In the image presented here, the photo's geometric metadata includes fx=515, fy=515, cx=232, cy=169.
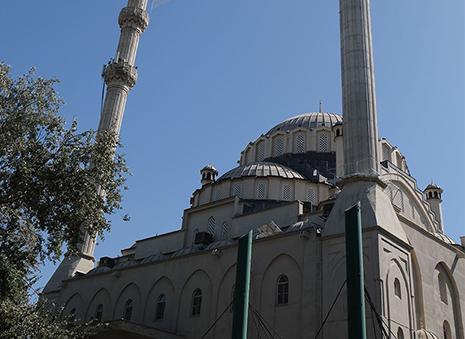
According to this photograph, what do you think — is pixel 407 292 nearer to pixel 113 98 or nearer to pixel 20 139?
pixel 20 139

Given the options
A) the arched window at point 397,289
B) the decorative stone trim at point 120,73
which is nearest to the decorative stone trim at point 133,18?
the decorative stone trim at point 120,73

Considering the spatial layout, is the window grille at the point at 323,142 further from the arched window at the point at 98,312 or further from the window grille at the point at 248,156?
the arched window at the point at 98,312

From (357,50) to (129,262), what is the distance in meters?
12.4

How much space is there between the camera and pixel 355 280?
25.6 ft

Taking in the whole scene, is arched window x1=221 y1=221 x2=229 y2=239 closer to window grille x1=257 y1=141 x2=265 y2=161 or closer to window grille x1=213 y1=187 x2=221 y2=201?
window grille x1=213 y1=187 x2=221 y2=201

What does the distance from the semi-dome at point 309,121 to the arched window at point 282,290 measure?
14.9m

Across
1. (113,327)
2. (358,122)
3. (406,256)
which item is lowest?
(113,327)

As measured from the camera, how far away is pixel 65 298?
74.5 feet

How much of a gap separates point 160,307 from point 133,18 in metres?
17.2

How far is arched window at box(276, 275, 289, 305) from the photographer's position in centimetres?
1548

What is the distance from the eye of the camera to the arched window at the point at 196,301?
58.6 feet

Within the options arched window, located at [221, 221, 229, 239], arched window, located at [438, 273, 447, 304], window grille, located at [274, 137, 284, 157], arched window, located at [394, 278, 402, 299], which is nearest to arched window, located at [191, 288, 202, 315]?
arched window, located at [221, 221, 229, 239]

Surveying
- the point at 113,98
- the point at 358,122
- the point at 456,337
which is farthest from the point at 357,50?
the point at 113,98

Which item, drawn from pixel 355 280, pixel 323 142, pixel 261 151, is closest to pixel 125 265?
pixel 261 151
